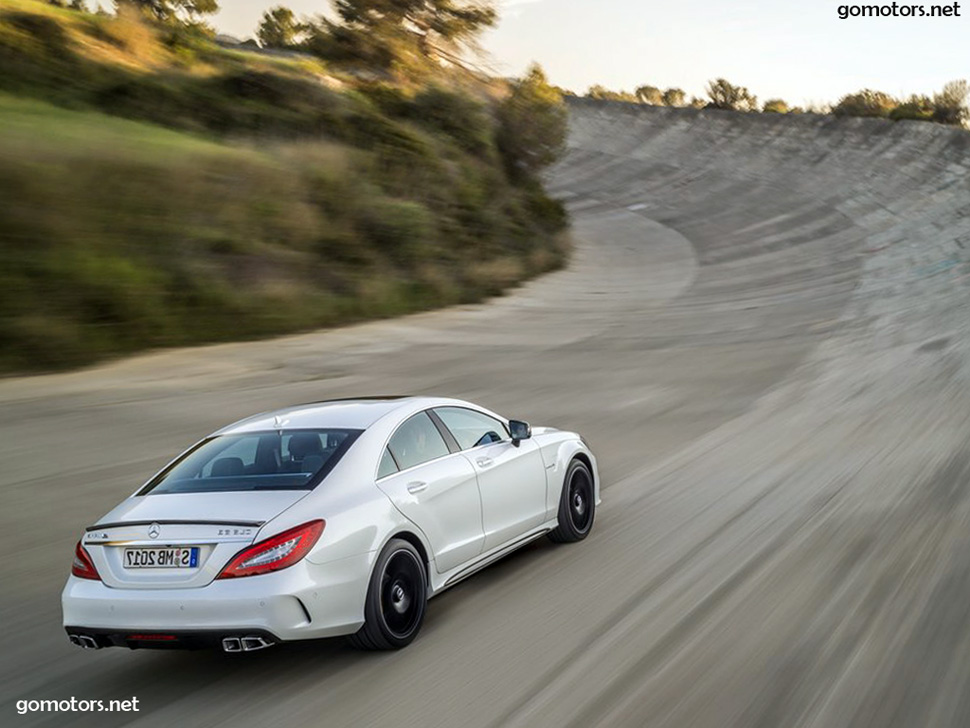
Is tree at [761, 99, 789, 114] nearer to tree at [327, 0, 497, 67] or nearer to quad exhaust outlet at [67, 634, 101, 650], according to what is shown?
tree at [327, 0, 497, 67]

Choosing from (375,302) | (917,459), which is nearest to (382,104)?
(375,302)

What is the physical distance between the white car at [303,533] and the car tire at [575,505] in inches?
32.0

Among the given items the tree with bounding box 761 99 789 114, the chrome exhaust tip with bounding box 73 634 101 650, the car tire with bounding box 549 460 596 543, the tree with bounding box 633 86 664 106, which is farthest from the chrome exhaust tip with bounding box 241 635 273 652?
the tree with bounding box 633 86 664 106

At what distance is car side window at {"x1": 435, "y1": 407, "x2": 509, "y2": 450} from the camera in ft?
24.7

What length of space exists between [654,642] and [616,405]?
10211mm

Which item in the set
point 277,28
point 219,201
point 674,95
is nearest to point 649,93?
point 674,95

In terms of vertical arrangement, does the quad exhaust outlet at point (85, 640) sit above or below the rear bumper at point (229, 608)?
below

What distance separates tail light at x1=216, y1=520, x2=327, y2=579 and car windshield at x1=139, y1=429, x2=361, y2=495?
438 mm

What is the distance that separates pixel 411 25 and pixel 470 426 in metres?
36.6

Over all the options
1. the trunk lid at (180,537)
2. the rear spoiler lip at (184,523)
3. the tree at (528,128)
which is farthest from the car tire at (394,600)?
the tree at (528,128)

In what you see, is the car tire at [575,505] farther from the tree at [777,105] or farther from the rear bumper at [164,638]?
the tree at [777,105]

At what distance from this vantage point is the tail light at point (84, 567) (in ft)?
19.3

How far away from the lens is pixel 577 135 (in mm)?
71875

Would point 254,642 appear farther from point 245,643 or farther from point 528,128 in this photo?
point 528,128
